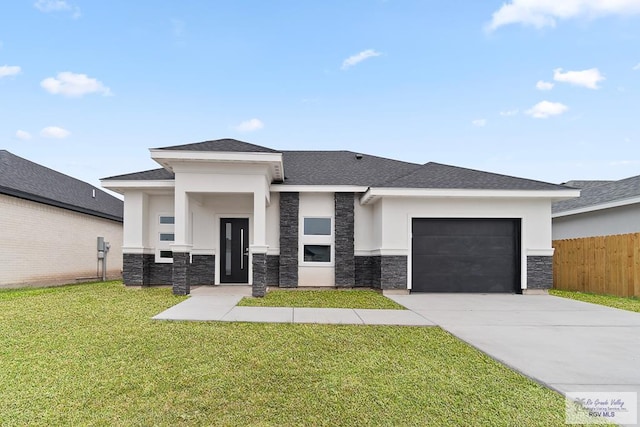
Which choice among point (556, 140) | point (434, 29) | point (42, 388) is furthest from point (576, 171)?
point (42, 388)

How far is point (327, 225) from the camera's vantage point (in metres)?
12.1

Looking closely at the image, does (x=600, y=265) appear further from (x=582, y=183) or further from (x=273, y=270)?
(x=273, y=270)

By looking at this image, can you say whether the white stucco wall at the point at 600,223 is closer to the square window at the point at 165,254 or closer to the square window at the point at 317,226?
the square window at the point at 317,226

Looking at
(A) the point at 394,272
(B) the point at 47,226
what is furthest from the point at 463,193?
(B) the point at 47,226

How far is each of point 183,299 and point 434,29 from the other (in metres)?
11.5

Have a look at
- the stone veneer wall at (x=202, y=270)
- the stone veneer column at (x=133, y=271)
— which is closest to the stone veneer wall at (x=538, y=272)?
the stone veneer wall at (x=202, y=270)

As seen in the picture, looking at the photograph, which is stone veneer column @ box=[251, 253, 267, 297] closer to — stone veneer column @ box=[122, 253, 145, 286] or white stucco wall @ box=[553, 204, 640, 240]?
stone veneer column @ box=[122, 253, 145, 286]

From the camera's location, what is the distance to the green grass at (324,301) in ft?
27.4

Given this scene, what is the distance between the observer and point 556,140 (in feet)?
51.2

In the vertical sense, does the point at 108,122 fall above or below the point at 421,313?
above

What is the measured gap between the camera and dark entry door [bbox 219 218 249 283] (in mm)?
12047

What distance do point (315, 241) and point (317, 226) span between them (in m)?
0.52

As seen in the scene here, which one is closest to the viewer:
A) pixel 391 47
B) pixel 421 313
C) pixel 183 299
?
pixel 421 313

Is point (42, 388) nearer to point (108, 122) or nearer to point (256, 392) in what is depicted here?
point (256, 392)
